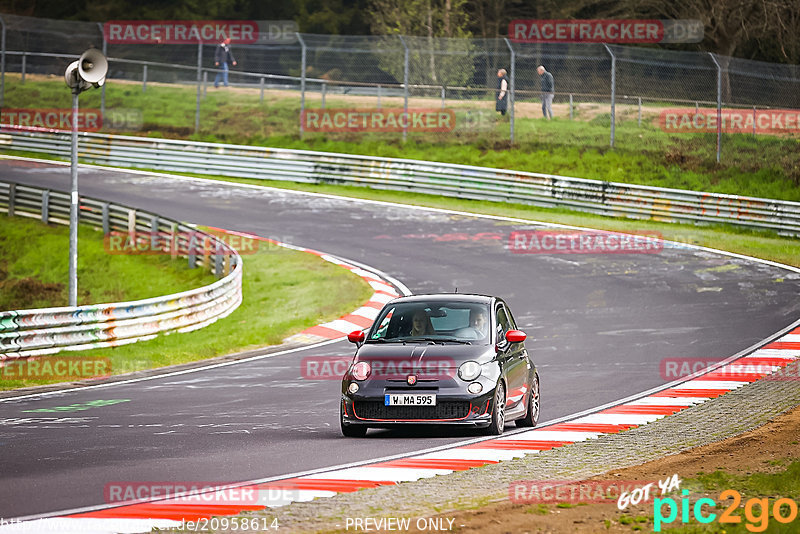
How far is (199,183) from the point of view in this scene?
36.3 meters

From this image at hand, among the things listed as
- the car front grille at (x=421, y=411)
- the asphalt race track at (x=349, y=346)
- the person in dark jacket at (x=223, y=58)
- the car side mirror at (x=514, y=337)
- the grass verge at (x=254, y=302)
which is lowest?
the grass verge at (x=254, y=302)

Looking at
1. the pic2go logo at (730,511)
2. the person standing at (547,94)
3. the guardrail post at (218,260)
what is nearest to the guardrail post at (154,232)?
the guardrail post at (218,260)

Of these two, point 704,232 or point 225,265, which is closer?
point 225,265

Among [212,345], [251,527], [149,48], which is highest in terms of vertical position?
[149,48]

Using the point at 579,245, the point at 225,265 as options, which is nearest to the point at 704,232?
the point at 579,245

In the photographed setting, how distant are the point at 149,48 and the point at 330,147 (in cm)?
2148

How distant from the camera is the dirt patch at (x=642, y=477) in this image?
270 inches

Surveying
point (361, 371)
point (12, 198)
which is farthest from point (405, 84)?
point (361, 371)

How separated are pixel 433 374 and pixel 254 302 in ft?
39.3

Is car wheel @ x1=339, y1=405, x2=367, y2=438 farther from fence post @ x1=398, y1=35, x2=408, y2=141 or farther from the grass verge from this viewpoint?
fence post @ x1=398, y1=35, x2=408, y2=141

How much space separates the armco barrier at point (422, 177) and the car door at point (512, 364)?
58.1 feet

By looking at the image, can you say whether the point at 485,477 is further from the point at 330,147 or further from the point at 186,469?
the point at 330,147

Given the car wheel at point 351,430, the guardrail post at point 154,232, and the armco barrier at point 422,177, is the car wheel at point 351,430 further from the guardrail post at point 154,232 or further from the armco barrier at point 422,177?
the armco barrier at point 422,177

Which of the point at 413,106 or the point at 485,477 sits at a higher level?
the point at 413,106
